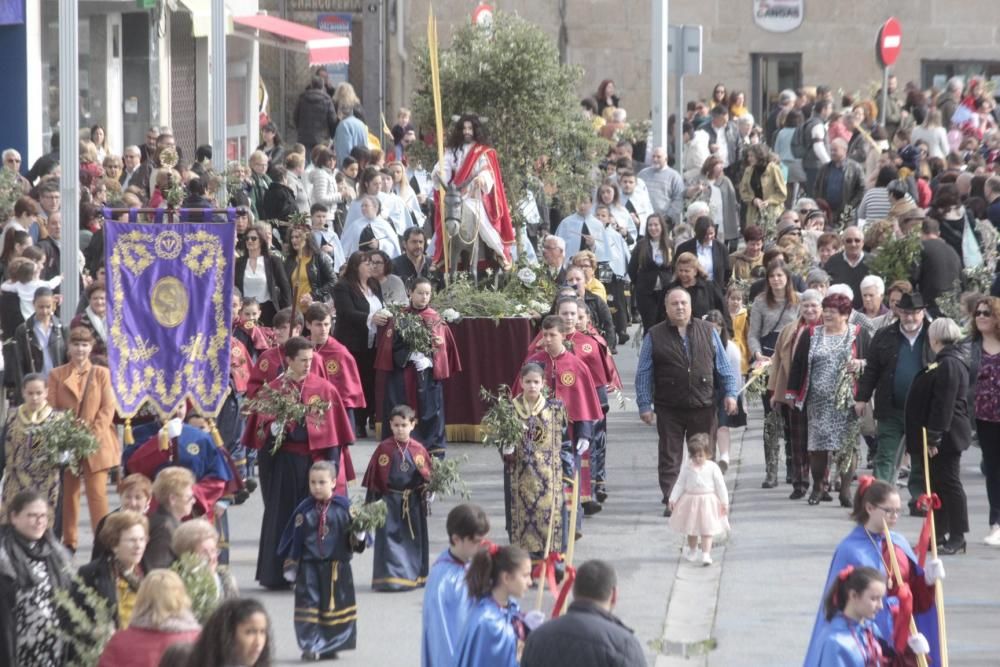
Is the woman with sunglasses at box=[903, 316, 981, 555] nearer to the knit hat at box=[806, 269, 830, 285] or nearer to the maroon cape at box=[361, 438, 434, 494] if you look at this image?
the knit hat at box=[806, 269, 830, 285]

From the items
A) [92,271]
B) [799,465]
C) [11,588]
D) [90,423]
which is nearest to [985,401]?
[799,465]

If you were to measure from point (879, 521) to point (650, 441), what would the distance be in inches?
334

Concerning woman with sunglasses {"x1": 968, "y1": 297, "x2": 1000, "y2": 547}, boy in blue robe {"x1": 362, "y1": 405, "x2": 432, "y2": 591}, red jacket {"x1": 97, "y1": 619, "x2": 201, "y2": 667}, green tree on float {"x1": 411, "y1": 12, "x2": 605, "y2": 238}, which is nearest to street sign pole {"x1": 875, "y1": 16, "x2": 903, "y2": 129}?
green tree on float {"x1": 411, "y1": 12, "x2": 605, "y2": 238}

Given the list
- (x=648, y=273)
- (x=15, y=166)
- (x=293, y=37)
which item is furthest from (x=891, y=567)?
(x=293, y=37)

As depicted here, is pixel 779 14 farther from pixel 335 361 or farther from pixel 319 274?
pixel 335 361

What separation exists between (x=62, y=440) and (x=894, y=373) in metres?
5.75

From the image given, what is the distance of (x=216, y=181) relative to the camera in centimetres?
2041

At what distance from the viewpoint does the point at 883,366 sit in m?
14.7

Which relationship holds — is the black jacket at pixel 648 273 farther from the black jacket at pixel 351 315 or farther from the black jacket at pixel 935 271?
the black jacket at pixel 351 315

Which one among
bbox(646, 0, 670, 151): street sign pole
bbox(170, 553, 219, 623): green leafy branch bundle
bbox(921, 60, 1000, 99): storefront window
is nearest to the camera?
bbox(170, 553, 219, 623): green leafy branch bundle

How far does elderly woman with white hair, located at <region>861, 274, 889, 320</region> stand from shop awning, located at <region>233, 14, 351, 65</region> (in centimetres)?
1732

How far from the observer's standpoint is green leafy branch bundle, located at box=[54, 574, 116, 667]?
29.5ft

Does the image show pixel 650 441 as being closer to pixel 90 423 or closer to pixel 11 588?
pixel 90 423

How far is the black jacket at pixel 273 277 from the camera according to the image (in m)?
18.5
